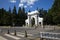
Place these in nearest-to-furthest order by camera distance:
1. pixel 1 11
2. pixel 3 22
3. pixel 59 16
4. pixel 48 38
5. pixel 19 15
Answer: pixel 48 38
pixel 59 16
pixel 3 22
pixel 1 11
pixel 19 15

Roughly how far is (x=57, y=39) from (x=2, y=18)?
8913 centimetres

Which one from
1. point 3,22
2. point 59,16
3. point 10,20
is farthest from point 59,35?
point 10,20

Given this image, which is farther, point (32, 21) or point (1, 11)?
point (1, 11)

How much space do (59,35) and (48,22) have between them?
78338 millimetres

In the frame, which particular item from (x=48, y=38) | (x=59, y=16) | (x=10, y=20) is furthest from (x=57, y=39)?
(x=10, y=20)

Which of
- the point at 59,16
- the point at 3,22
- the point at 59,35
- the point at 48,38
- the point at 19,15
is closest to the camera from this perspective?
the point at 59,35

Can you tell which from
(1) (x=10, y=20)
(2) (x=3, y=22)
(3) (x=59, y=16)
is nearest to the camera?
(3) (x=59, y=16)

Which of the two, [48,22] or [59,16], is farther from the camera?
[48,22]

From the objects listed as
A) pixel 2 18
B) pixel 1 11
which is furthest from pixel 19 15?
pixel 2 18

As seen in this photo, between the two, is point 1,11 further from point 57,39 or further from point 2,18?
point 57,39

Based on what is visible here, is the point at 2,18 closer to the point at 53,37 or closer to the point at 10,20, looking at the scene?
the point at 10,20

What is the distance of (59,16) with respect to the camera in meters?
67.5

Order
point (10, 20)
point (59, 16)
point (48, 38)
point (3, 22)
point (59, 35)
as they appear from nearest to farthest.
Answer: point (59, 35), point (48, 38), point (59, 16), point (3, 22), point (10, 20)

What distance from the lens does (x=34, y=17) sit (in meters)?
92.3
